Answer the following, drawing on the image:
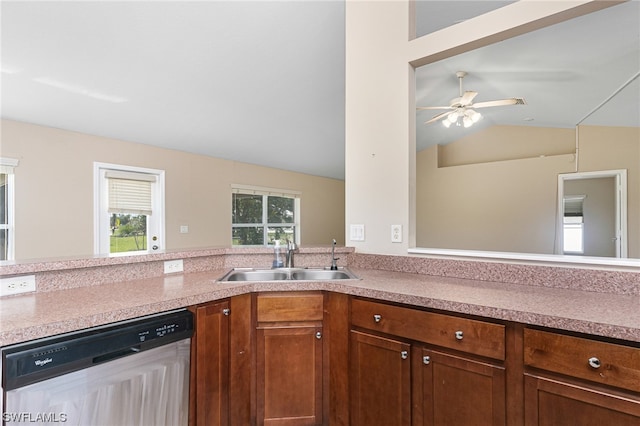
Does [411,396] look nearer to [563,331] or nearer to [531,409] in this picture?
[531,409]

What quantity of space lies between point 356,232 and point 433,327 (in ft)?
3.15

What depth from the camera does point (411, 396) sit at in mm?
1345

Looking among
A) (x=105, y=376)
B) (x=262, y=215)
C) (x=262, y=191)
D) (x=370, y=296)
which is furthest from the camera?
(x=262, y=215)

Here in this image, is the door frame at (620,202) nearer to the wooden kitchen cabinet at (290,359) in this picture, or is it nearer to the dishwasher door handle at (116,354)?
the wooden kitchen cabinet at (290,359)

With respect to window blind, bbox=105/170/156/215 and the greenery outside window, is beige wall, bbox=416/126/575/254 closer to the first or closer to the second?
the greenery outside window

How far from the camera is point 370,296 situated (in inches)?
57.7

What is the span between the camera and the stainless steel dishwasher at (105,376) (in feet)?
3.06

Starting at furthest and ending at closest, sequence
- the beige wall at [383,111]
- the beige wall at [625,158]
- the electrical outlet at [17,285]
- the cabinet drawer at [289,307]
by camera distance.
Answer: the beige wall at [625,158], the beige wall at [383,111], the cabinet drawer at [289,307], the electrical outlet at [17,285]

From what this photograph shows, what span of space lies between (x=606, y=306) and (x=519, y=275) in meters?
0.42

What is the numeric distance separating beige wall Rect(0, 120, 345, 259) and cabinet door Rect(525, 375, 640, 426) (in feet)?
13.5

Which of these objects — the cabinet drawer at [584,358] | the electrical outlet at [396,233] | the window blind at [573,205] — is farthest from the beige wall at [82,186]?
the window blind at [573,205]

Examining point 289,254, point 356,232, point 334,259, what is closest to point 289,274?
point 289,254

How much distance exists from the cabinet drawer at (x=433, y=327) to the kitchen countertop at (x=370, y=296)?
5cm

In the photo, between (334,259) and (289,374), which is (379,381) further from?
(334,259)
